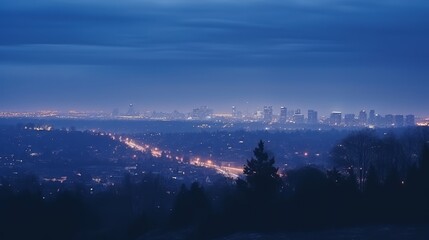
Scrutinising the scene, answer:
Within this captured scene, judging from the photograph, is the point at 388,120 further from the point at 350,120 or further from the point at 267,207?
the point at 267,207

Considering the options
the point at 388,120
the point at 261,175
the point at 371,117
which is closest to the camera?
the point at 261,175

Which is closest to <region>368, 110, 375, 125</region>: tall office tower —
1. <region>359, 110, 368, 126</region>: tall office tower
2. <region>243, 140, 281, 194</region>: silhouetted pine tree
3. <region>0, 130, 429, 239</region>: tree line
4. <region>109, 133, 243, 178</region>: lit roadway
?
<region>359, 110, 368, 126</region>: tall office tower

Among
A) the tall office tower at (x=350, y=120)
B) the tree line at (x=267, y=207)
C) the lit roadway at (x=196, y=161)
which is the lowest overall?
the lit roadway at (x=196, y=161)

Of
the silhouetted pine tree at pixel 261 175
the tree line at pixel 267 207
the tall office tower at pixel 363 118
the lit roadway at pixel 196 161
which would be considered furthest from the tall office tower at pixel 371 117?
the silhouetted pine tree at pixel 261 175

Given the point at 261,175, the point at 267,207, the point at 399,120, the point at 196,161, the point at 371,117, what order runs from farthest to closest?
the point at 371,117 → the point at 399,120 → the point at 196,161 → the point at 261,175 → the point at 267,207

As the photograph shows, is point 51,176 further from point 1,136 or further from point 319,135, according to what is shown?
point 319,135

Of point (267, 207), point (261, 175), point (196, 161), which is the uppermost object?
point (261, 175)

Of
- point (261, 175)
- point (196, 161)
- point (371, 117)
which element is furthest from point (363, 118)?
point (261, 175)

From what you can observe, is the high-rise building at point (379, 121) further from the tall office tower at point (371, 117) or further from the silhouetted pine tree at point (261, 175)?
the silhouetted pine tree at point (261, 175)

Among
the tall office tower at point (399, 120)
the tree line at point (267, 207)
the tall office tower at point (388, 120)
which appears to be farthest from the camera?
the tall office tower at point (388, 120)

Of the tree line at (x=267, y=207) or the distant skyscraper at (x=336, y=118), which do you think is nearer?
the tree line at (x=267, y=207)

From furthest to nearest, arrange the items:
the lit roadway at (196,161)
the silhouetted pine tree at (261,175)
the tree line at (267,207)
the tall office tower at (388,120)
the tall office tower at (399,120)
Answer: the tall office tower at (388,120) < the tall office tower at (399,120) < the lit roadway at (196,161) < the silhouetted pine tree at (261,175) < the tree line at (267,207)

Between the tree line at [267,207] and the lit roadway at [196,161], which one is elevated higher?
the tree line at [267,207]
